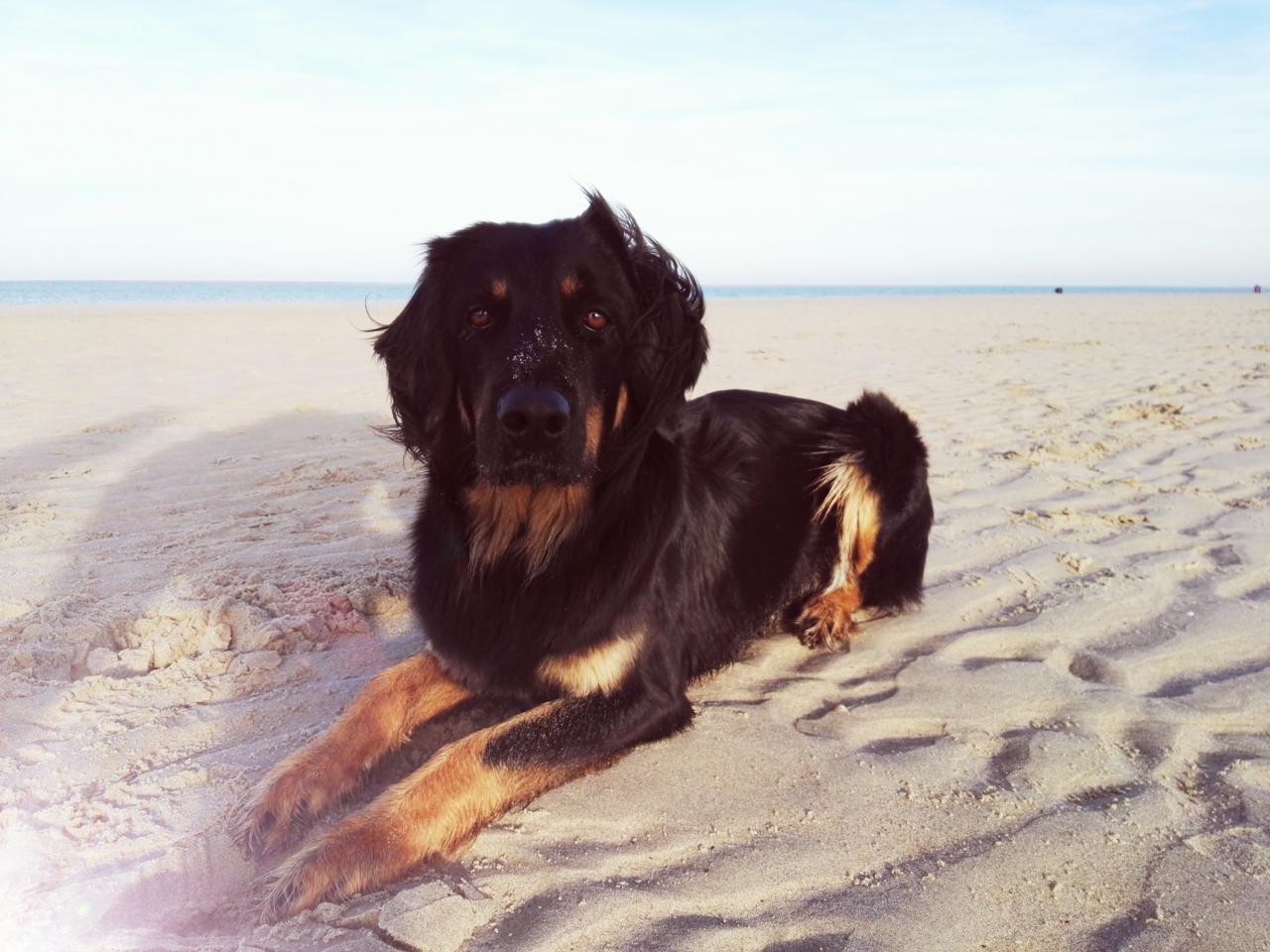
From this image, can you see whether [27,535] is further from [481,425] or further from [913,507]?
[913,507]

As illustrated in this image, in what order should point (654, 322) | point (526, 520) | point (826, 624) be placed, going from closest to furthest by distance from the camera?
point (526, 520) < point (654, 322) < point (826, 624)

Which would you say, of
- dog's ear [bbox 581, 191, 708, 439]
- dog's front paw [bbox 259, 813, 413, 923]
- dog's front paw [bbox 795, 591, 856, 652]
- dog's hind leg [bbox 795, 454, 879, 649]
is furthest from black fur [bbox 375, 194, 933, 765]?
dog's hind leg [bbox 795, 454, 879, 649]

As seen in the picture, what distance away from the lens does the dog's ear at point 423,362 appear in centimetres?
281

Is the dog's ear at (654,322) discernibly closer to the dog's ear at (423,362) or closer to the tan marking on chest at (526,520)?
the tan marking on chest at (526,520)

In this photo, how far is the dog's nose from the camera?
2367mm

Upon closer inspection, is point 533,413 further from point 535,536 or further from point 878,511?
point 878,511

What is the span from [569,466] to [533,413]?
0.21m

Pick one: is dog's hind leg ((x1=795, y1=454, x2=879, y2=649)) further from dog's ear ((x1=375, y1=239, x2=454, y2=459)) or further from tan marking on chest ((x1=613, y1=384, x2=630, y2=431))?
dog's ear ((x1=375, y1=239, x2=454, y2=459))

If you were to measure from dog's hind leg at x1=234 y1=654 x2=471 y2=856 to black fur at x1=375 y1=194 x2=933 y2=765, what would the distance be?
0.45 ft

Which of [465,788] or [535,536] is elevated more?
[535,536]

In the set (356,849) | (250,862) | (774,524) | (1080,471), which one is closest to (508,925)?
(356,849)

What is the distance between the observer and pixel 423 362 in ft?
9.29

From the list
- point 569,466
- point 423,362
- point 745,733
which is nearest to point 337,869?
point 569,466

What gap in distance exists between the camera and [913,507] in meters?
3.99
